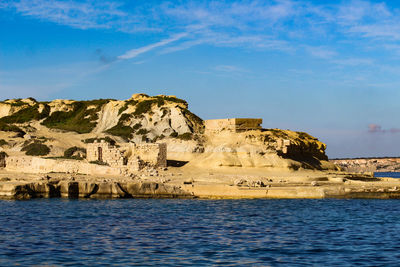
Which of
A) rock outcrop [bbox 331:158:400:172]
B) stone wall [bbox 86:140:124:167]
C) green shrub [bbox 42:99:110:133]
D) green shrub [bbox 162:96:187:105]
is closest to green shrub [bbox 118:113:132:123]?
green shrub [bbox 42:99:110:133]

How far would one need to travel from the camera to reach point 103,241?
69.2 feet

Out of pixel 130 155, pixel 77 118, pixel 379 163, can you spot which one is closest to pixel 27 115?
pixel 77 118

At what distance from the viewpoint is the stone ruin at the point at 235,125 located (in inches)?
2125

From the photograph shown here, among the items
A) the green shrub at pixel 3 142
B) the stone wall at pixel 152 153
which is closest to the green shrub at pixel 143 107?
the green shrub at pixel 3 142

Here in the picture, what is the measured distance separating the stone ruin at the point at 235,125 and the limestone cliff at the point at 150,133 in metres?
0.56

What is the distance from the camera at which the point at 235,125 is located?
53781 millimetres

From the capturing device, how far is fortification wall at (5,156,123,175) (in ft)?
146

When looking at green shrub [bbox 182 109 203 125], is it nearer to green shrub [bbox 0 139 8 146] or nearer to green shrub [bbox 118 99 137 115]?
green shrub [bbox 118 99 137 115]

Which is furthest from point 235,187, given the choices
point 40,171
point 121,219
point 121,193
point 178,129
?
point 178,129

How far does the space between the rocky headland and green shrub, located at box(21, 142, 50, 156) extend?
122 mm

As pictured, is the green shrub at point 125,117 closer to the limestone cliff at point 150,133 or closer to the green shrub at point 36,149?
the limestone cliff at point 150,133

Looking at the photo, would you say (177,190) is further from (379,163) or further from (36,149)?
(379,163)

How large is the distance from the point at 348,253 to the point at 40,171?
1351 inches

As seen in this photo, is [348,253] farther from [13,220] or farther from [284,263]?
[13,220]
